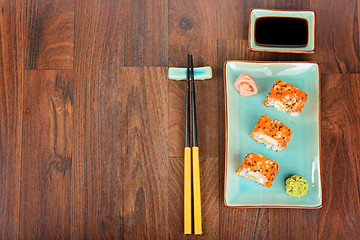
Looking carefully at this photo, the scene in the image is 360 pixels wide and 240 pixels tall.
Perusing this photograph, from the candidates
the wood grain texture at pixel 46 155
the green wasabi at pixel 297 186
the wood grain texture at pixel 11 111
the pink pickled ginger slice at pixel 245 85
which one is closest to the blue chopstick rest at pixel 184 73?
the pink pickled ginger slice at pixel 245 85

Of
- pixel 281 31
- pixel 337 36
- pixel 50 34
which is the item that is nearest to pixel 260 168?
pixel 281 31

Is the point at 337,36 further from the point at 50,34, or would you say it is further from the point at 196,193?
the point at 50,34

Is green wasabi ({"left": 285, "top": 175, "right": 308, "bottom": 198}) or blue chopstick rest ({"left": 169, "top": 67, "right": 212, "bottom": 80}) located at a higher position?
blue chopstick rest ({"left": 169, "top": 67, "right": 212, "bottom": 80})

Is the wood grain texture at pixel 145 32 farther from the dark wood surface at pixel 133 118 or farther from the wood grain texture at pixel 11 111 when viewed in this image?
the wood grain texture at pixel 11 111

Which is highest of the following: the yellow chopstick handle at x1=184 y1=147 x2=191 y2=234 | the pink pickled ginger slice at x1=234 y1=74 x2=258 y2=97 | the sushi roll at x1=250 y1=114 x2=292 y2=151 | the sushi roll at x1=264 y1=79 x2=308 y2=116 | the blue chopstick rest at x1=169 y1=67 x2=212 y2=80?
the blue chopstick rest at x1=169 y1=67 x2=212 y2=80

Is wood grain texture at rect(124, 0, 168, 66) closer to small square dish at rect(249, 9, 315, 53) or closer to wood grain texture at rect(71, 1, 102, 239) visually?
wood grain texture at rect(71, 1, 102, 239)

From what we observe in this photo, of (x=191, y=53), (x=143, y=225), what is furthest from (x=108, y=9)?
(x=143, y=225)

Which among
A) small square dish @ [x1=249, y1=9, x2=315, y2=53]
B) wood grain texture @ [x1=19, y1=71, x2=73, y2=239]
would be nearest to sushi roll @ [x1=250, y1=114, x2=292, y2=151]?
small square dish @ [x1=249, y1=9, x2=315, y2=53]
